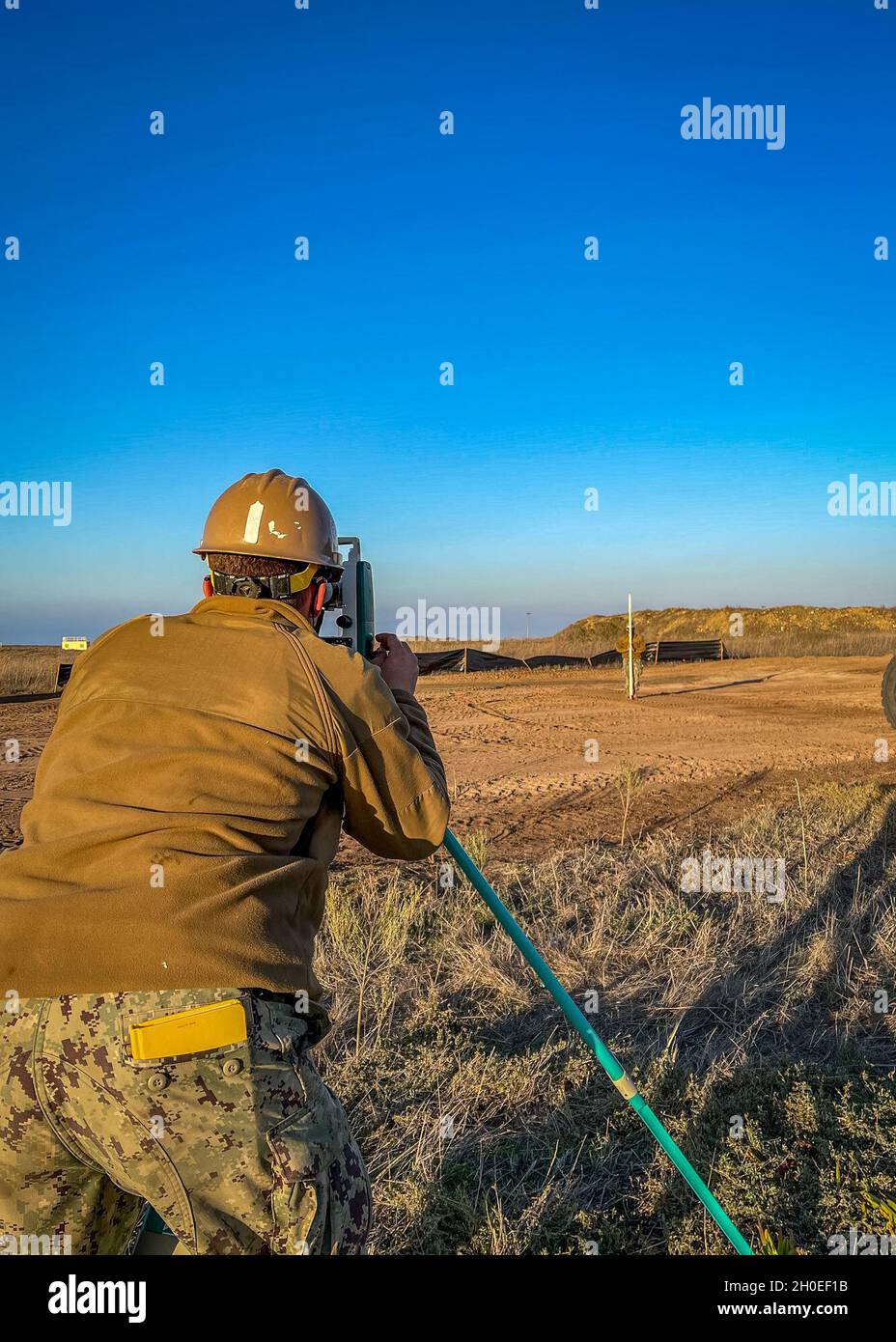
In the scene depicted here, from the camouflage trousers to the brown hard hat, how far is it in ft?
3.06

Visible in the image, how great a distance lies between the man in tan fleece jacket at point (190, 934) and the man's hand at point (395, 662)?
0.25 metres

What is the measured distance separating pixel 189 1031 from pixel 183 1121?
0.15 meters

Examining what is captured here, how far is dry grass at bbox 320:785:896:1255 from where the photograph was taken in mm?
2959

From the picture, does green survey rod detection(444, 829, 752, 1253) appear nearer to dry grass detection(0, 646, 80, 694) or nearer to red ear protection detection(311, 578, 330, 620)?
red ear protection detection(311, 578, 330, 620)

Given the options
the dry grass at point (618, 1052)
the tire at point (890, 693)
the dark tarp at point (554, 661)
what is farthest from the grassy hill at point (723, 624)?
the dry grass at point (618, 1052)

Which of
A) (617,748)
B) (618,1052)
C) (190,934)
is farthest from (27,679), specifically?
(190,934)

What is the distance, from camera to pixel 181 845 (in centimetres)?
169

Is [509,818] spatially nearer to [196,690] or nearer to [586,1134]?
[586,1134]

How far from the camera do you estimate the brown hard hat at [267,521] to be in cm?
208

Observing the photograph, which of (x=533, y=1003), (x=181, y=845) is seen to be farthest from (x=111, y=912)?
(x=533, y=1003)

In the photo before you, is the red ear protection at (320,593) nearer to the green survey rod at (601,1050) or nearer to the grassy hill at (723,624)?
the green survey rod at (601,1050)
